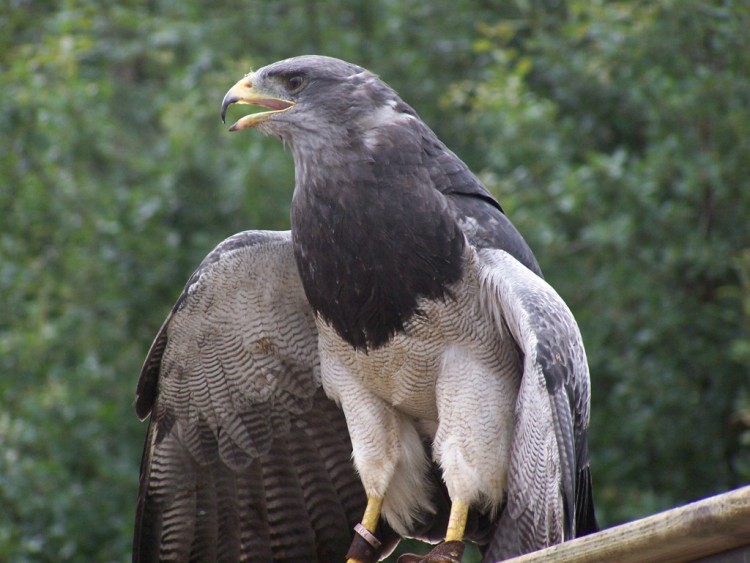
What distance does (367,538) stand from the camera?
544 centimetres

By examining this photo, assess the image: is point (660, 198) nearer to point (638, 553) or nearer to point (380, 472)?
point (380, 472)

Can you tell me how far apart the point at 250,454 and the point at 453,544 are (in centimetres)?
121

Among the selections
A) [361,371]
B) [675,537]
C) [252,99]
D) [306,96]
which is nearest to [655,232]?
[361,371]

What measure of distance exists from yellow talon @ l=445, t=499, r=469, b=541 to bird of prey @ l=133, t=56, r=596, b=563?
0.5 inches

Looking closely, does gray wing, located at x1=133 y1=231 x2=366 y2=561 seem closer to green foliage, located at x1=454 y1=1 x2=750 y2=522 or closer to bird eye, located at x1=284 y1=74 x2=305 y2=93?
bird eye, located at x1=284 y1=74 x2=305 y2=93

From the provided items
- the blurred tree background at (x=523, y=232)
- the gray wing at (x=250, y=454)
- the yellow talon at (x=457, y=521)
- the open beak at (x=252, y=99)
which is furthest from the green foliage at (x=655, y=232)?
the open beak at (x=252, y=99)

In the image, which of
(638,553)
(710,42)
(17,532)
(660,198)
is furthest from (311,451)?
(710,42)

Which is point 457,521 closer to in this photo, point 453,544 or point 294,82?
point 453,544

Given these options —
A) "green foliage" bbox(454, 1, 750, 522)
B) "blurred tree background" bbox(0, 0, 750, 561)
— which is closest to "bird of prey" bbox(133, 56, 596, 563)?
"blurred tree background" bbox(0, 0, 750, 561)

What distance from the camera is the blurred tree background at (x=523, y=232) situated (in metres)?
8.59

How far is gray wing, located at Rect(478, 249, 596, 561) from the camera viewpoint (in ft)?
15.5

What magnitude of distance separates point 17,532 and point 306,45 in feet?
17.1

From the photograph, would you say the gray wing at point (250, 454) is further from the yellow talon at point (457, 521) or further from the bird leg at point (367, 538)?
the yellow talon at point (457, 521)

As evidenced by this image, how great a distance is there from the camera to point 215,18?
37.8 feet
